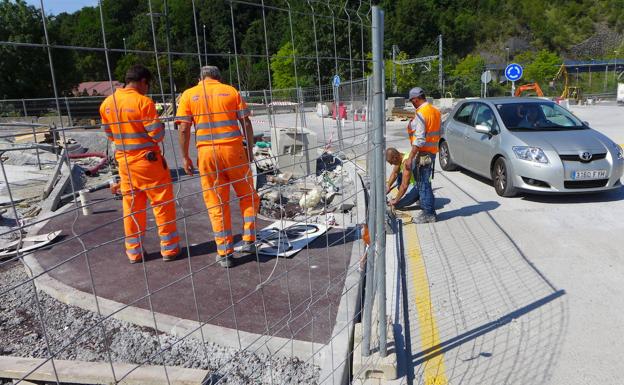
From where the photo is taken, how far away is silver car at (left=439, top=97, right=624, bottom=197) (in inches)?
268

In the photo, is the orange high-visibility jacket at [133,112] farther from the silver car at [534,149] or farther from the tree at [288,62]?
the silver car at [534,149]

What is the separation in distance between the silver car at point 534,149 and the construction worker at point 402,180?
173cm

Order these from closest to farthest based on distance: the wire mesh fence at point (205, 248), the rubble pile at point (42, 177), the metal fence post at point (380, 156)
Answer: the wire mesh fence at point (205, 248) < the metal fence post at point (380, 156) < the rubble pile at point (42, 177)

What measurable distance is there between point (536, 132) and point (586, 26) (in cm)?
9656

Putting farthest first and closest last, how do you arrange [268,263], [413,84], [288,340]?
[413,84]
[268,263]
[288,340]

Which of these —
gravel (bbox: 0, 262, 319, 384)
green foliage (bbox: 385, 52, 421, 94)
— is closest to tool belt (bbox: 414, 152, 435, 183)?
gravel (bbox: 0, 262, 319, 384)

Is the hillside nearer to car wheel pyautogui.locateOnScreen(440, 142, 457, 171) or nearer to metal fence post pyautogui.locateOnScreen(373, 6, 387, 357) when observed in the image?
metal fence post pyautogui.locateOnScreen(373, 6, 387, 357)

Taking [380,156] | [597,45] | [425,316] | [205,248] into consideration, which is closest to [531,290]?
[425,316]

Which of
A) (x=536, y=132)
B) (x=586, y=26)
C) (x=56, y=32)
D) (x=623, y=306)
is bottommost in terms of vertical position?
(x=623, y=306)

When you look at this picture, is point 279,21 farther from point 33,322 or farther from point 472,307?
point 33,322

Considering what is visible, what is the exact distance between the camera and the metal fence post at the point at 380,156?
279cm

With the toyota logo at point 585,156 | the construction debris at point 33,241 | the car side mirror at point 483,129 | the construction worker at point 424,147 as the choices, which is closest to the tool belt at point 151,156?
the construction debris at point 33,241

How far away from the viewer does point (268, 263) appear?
4.86 meters

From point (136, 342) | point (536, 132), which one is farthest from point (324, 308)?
point (536, 132)
